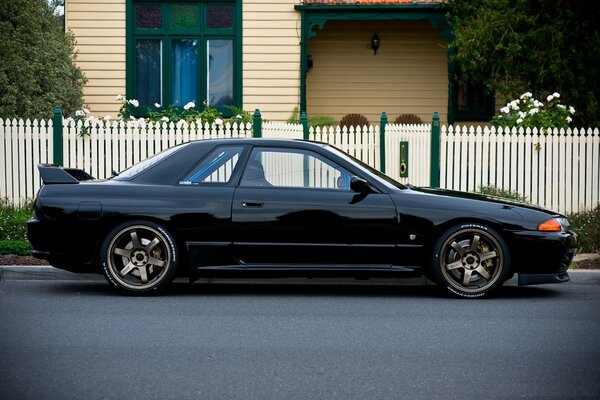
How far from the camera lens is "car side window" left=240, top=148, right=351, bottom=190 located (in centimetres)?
1043

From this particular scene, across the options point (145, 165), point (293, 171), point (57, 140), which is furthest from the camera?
point (57, 140)

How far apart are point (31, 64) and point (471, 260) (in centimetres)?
1136

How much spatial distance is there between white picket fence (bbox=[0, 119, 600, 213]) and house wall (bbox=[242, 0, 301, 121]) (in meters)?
4.20

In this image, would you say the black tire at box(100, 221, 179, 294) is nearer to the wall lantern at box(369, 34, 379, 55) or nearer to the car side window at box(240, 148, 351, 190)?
the car side window at box(240, 148, 351, 190)

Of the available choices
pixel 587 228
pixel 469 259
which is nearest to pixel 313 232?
pixel 469 259

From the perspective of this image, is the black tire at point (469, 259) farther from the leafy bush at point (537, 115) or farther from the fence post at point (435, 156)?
the leafy bush at point (537, 115)

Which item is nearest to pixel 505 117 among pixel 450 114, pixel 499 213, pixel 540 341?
pixel 450 114

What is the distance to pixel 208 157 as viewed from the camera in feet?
34.6

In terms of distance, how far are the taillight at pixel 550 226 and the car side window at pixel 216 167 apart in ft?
9.43

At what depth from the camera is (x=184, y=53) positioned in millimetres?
22062

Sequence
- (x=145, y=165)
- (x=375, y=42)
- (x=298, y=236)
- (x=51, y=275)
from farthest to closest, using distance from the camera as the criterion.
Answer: (x=375, y=42) → (x=51, y=275) → (x=145, y=165) → (x=298, y=236)

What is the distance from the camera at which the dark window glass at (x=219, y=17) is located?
21.8 m

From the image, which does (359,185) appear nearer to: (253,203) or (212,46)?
(253,203)

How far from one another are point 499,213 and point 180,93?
12780 millimetres
